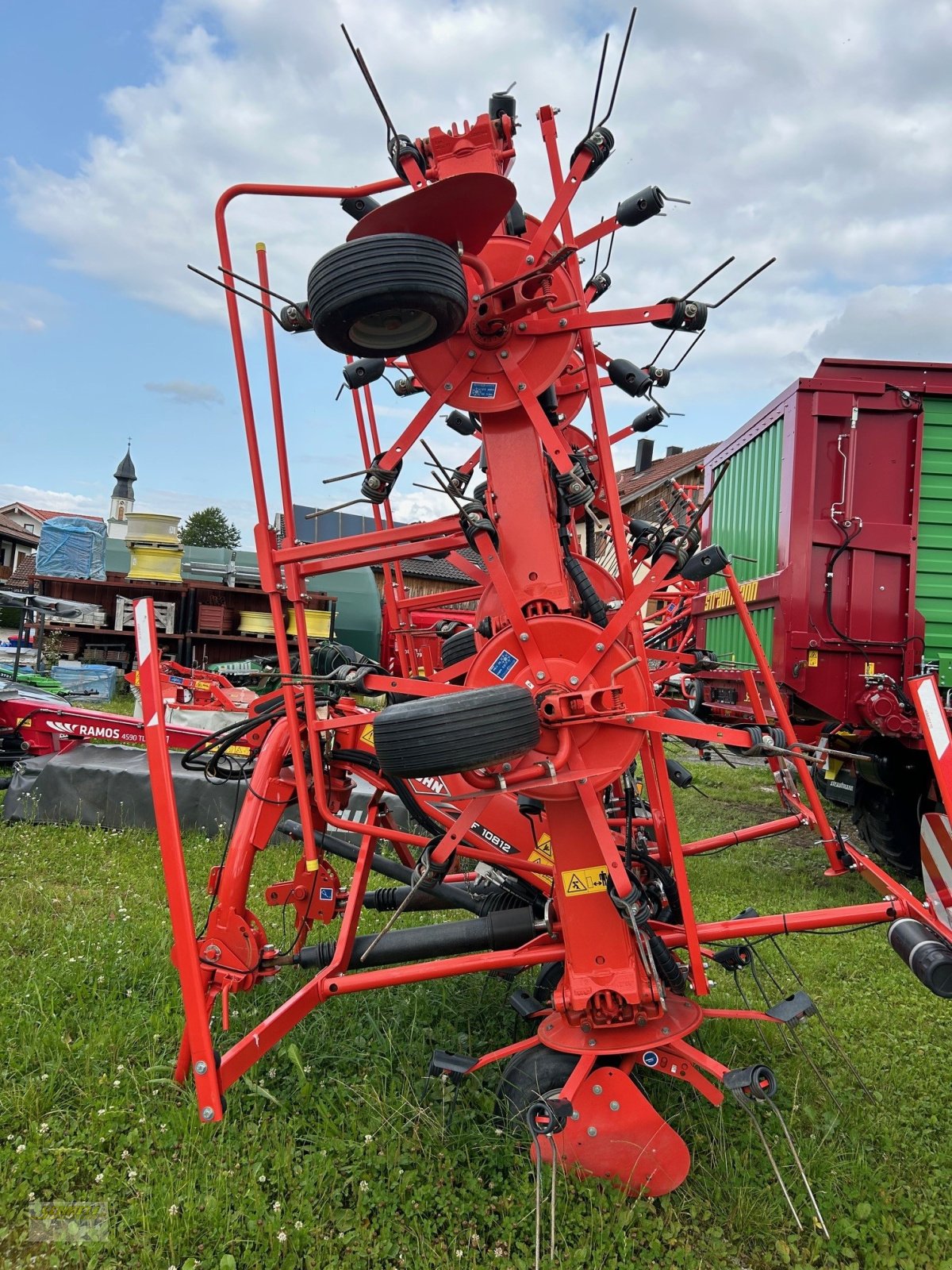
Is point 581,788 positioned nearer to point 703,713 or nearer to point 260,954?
point 260,954

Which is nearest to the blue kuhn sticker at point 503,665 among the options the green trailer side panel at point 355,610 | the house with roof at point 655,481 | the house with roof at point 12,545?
the house with roof at point 655,481

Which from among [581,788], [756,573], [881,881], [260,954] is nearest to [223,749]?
[260,954]

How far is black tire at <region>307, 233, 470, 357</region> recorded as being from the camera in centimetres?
247

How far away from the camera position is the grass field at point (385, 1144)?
2.52 m

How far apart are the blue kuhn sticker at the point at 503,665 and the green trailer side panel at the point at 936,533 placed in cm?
438

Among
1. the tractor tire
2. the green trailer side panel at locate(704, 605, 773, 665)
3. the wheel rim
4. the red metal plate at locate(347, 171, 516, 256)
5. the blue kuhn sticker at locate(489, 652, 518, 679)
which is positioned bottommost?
the tractor tire

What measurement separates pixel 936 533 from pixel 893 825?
2.19m

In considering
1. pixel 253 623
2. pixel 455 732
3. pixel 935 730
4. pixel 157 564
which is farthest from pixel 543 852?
pixel 157 564

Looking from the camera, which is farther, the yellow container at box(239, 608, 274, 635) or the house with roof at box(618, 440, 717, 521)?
the house with roof at box(618, 440, 717, 521)

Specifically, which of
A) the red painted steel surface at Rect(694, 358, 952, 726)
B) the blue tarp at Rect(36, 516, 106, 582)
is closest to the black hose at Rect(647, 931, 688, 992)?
the red painted steel surface at Rect(694, 358, 952, 726)

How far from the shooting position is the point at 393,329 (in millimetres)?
2740

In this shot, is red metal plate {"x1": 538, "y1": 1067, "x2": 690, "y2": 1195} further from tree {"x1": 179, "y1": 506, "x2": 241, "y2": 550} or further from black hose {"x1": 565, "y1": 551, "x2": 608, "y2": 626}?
tree {"x1": 179, "y1": 506, "x2": 241, "y2": 550}

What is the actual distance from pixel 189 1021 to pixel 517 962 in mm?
1065

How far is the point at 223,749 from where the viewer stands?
3.65 metres
